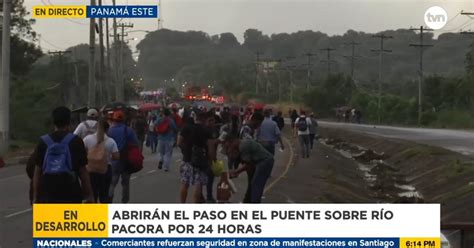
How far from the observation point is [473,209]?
1677 centimetres

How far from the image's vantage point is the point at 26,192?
57.2ft

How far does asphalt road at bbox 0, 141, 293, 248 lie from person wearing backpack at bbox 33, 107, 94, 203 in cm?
295

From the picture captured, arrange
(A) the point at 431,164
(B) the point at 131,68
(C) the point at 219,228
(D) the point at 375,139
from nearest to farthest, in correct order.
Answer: (C) the point at 219,228
(A) the point at 431,164
(D) the point at 375,139
(B) the point at 131,68

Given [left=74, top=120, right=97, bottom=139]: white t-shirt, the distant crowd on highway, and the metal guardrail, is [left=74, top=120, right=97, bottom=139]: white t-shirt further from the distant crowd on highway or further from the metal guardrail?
the metal guardrail

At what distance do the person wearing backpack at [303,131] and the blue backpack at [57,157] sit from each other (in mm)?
20481

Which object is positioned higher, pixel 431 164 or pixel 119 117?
pixel 119 117

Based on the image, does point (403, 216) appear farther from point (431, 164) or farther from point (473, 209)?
point (431, 164)

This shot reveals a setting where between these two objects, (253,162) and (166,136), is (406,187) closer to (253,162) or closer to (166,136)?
(166,136)

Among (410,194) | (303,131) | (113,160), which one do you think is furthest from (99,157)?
(303,131)

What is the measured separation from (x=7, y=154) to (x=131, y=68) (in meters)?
141

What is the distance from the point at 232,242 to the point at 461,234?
3.41 metres

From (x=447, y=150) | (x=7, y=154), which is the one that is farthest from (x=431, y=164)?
(x=7, y=154)

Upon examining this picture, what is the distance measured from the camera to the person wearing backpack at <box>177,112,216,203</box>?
41.5 feet

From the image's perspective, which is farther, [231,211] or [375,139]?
[375,139]
